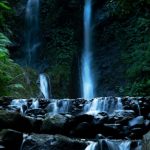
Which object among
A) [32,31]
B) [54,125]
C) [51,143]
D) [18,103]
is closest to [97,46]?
[32,31]

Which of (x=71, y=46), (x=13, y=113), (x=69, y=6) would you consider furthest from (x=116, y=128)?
(x=69, y=6)

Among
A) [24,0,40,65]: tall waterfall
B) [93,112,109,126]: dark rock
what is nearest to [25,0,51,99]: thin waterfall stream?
[24,0,40,65]: tall waterfall

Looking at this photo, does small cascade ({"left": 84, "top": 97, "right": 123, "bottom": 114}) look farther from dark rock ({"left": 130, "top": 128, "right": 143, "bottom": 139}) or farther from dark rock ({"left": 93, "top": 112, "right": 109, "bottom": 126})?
dark rock ({"left": 130, "top": 128, "right": 143, "bottom": 139})

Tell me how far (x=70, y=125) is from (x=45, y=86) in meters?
7.63

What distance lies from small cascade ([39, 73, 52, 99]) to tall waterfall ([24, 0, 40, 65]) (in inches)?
90.9

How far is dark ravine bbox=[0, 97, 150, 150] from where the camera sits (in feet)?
26.9

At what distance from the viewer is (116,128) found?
9.76m

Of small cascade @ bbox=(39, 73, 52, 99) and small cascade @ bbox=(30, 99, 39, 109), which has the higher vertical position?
small cascade @ bbox=(39, 73, 52, 99)

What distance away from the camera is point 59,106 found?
12.1m

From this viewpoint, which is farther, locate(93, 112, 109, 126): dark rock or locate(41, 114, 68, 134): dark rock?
locate(93, 112, 109, 126): dark rock

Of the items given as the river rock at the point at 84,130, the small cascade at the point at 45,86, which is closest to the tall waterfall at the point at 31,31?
the small cascade at the point at 45,86

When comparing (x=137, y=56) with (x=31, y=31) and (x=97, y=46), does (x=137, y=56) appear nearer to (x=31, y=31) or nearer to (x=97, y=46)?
(x=97, y=46)

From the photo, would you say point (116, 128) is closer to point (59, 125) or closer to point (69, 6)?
point (59, 125)

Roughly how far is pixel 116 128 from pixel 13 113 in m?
2.51
